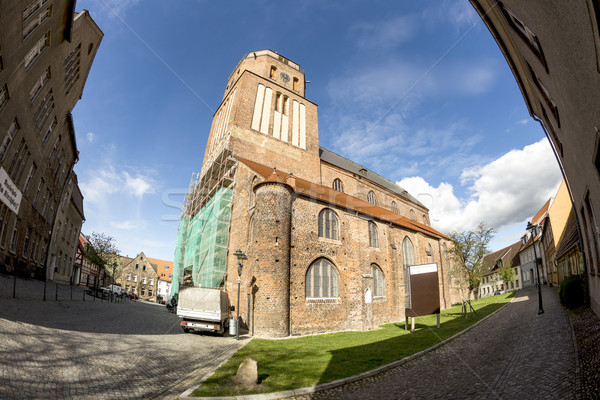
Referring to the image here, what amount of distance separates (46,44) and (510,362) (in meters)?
23.8

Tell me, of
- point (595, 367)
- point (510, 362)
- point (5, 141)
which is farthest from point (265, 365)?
point (5, 141)

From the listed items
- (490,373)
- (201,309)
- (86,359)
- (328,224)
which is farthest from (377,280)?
(86,359)

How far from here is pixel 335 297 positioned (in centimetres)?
1781

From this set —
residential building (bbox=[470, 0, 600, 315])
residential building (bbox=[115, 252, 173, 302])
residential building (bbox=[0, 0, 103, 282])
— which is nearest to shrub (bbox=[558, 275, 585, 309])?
residential building (bbox=[470, 0, 600, 315])

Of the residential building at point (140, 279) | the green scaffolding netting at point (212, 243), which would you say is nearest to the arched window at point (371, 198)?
the green scaffolding netting at point (212, 243)

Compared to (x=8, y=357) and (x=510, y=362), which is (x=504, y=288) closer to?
(x=510, y=362)

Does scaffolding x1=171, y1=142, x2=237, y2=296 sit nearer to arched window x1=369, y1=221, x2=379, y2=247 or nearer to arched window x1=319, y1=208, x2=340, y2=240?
arched window x1=319, y1=208, x2=340, y2=240

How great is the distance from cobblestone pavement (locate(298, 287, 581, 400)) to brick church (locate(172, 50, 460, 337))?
8.08 m

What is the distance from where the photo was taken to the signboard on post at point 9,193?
14.4 m

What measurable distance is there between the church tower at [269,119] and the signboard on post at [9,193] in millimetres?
12089

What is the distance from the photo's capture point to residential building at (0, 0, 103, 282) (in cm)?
1299

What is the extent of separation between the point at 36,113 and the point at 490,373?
2425 centimetres

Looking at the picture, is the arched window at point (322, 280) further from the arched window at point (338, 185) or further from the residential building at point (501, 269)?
the residential building at point (501, 269)

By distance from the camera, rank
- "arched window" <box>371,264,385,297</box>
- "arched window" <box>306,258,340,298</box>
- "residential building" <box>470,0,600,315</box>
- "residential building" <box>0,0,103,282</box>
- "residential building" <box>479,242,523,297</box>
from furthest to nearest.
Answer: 1. "residential building" <box>479,242,523,297</box>
2. "arched window" <box>371,264,385,297</box>
3. "arched window" <box>306,258,340,298</box>
4. "residential building" <box>0,0,103,282</box>
5. "residential building" <box>470,0,600,315</box>
